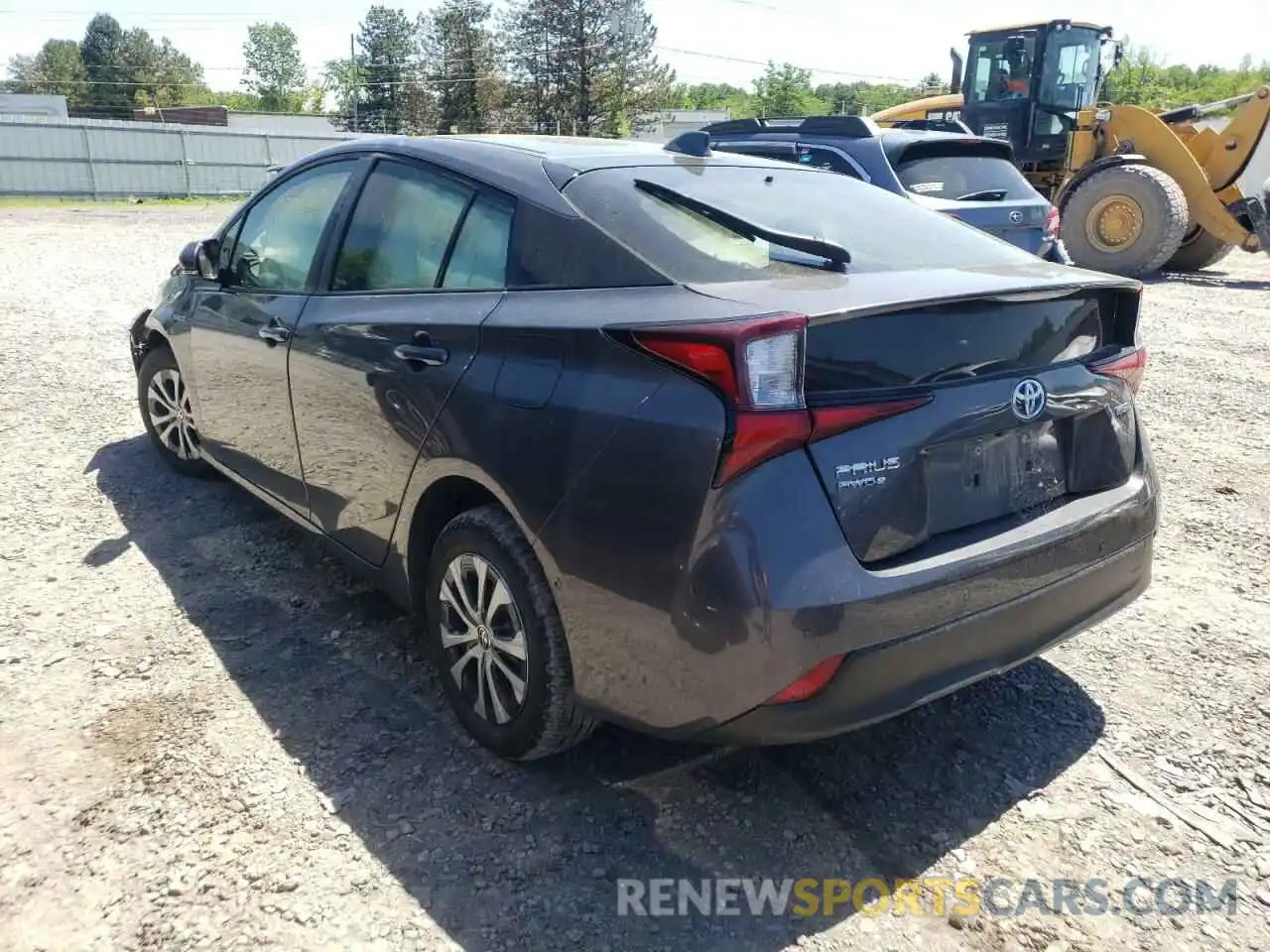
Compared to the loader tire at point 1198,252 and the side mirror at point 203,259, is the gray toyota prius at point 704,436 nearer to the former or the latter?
the side mirror at point 203,259

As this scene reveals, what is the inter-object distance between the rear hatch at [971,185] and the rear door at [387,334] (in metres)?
5.25

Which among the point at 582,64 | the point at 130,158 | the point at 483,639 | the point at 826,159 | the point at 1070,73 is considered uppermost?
the point at 582,64

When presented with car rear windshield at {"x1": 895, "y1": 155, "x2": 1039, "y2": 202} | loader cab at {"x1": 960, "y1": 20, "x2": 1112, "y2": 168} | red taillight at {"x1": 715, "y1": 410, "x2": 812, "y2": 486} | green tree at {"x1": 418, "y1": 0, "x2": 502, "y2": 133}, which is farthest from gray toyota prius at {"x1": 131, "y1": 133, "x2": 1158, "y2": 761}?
green tree at {"x1": 418, "y1": 0, "x2": 502, "y2": 133}

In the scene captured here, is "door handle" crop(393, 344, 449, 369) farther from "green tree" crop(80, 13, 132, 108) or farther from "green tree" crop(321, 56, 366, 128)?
"green tree" crop(80, 13, 132, 108)

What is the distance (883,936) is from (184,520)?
3584 mm

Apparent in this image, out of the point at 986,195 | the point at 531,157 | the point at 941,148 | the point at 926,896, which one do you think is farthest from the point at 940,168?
the point at 926,896

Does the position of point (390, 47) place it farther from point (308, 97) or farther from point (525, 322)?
point (525, 322)

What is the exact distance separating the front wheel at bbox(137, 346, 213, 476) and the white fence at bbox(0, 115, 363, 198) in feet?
83.1

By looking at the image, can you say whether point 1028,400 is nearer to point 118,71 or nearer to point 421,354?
point 421,354

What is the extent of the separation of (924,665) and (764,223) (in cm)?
134

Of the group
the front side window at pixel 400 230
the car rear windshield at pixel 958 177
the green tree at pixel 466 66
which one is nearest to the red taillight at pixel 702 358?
the front side window at pixel 400 230

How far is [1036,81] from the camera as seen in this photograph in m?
13.8

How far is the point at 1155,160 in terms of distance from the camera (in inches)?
522

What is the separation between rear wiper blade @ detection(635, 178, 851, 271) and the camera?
2.52m
